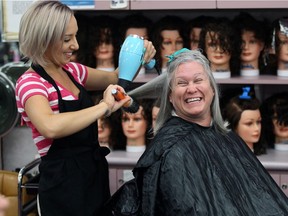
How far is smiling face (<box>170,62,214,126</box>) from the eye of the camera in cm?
203

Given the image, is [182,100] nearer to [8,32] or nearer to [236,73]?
[236,73]

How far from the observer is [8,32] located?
3.53 m

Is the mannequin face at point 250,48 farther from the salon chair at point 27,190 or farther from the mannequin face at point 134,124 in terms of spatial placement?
the salon chair at point 27,190

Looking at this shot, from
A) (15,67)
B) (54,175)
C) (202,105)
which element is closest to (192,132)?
(202,105)

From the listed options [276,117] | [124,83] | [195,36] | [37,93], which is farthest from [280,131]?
[37,93]

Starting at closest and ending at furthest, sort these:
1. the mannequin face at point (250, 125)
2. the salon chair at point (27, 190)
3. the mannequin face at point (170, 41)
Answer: the salon chair at point (27, 190) → the mannequin face at point (250, 125) → the mannequin face at point (170, 41)

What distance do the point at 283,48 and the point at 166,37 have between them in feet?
2.41

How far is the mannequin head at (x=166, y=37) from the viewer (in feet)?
10.4

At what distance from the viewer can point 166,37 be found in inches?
125

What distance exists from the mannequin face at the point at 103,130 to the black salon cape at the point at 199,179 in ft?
3.85

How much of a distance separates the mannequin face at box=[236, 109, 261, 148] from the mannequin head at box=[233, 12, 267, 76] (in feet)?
1.03

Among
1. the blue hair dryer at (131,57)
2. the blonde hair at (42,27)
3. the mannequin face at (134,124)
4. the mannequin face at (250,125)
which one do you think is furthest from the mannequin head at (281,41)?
the blonde hair at (42,27)

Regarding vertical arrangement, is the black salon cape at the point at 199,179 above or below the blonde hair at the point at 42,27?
below

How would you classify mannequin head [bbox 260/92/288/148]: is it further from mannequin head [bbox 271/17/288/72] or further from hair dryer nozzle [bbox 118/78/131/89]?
hair dryer nozzle [bbox 118/78/131/89]
